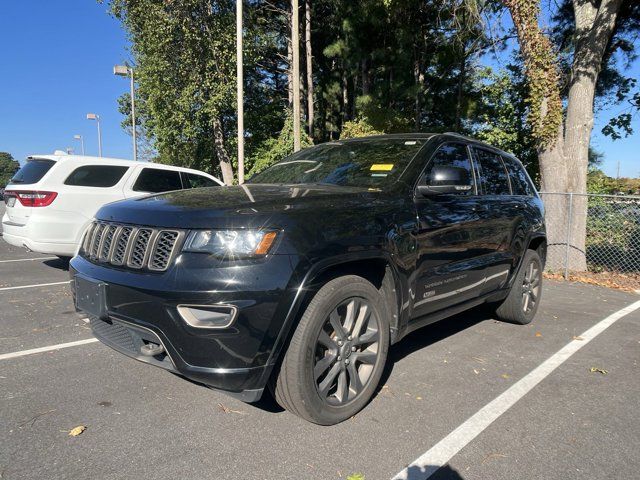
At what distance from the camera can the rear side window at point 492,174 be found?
438cm

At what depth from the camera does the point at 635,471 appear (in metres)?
2.47

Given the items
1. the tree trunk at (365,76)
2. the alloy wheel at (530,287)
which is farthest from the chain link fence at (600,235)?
the tree trunk at (365,76)

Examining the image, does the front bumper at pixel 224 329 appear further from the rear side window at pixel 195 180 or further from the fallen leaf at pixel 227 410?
the rear side window at pixel 195 180

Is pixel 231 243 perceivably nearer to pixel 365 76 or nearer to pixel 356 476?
pixel 356 476

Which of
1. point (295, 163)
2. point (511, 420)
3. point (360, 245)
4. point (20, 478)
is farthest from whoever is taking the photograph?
point (295, 163)

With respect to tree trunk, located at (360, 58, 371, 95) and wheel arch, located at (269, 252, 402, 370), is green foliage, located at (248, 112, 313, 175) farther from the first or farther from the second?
wheel arch, located at (269, 252, 402, 370)

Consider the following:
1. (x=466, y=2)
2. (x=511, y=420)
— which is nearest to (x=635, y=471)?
(x=511, y=420)

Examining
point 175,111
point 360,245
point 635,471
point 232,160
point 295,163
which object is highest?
point 175,111

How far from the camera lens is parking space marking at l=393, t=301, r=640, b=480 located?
8.04 ft

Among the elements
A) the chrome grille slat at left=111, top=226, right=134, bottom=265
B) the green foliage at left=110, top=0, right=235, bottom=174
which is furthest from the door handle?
the green foliage at left=110, top=0, right=235, bottom=174

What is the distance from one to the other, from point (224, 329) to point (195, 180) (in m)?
Result: 7.00

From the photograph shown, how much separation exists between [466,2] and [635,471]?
1018 centimetres

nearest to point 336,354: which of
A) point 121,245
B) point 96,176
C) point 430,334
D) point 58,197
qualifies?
point 121,245

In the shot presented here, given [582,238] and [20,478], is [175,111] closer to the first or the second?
[582,238]
